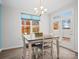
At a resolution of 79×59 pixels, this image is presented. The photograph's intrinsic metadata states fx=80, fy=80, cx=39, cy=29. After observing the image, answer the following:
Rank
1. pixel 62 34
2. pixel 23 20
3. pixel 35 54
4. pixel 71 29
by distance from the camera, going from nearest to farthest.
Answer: pixel 35 54
pixel 71 29
pixel 62 34
pixel 23 20

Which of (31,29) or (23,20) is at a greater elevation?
(23,20)

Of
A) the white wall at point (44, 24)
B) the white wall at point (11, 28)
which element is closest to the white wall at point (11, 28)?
the white wall at point (11, 28)

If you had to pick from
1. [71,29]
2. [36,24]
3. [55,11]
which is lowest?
[71,29]

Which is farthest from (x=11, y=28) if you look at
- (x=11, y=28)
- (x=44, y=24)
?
(x=44, y=24)

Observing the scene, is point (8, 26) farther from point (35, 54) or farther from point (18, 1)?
point (35, 54)

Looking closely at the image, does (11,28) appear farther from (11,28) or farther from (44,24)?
(44,24)

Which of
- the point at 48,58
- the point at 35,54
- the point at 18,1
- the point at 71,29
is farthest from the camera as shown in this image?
the point at 71,29

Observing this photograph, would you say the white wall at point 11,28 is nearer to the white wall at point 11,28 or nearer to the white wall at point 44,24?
the white wall at point 11,28

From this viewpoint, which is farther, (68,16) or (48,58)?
(68,16)

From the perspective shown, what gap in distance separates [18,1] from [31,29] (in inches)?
79.9

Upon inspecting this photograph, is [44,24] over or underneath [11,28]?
over

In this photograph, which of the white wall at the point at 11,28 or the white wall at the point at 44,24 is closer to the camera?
the white wall at the point at 11,28

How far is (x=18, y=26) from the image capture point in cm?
470

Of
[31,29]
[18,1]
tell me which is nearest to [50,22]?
[31,29]
